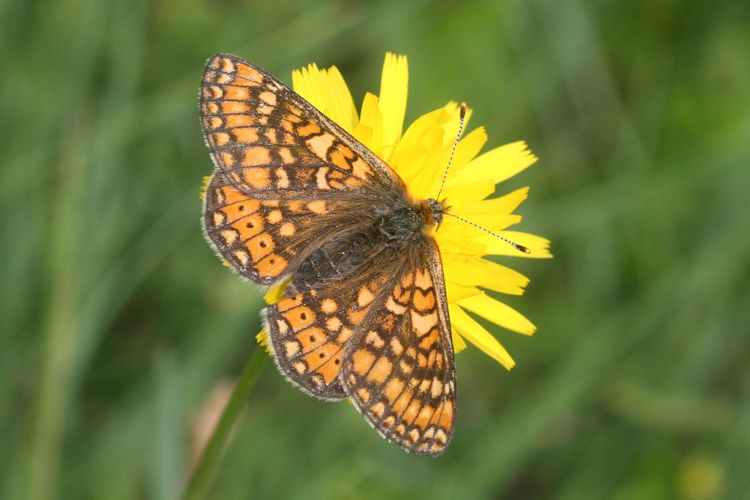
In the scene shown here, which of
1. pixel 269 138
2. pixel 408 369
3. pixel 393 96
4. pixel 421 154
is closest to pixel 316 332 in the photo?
pixel 408 369

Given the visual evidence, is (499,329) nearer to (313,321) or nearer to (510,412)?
(510,412)

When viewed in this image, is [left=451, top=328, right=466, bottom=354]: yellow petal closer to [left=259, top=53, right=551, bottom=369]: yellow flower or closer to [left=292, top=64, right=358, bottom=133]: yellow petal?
[left=259, top=53, right=551, bottom=369]: yellow flower

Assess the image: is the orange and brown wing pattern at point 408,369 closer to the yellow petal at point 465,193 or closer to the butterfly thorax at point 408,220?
the butterfly thorax at point 408,220

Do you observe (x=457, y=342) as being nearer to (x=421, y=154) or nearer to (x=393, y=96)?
(x=421, y=154)

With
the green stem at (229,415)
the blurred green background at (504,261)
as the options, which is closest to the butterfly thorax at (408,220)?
the green stem at (229,415)

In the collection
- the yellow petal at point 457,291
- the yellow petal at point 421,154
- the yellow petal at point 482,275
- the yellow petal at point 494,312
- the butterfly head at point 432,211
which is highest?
the yellow petal at point 421,154

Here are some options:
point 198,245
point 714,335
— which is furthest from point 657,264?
→ point 198,245
